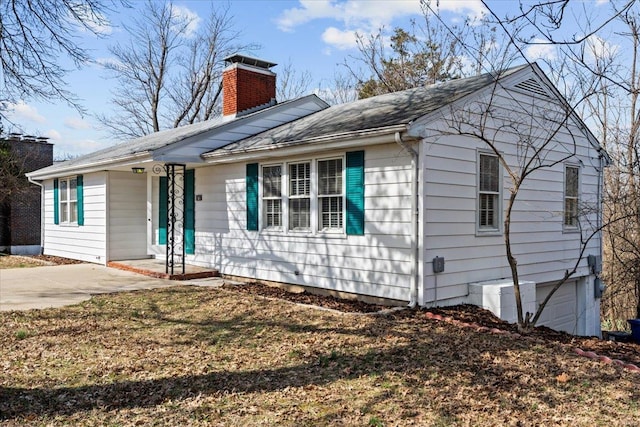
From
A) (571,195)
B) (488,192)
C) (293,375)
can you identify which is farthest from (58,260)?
(571,195)

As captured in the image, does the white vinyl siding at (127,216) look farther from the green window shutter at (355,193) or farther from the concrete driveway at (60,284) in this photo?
the green window shutter at (355,193)

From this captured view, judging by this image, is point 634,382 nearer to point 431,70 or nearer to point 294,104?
point 294,104

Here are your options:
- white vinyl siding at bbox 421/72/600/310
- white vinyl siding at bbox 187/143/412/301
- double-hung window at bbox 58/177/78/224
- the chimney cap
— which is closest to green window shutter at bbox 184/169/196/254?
white vinyl siding at bbox 187/143/412/301

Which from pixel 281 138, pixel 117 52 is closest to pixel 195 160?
pixel 281 138

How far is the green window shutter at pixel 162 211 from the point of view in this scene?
41.8 ft

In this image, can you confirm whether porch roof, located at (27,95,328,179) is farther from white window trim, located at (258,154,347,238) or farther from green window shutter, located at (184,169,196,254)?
white window trim, located at (258,154,347,238)

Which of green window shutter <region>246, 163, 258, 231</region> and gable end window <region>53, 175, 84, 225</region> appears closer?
green window shutter <region>246, 163, 258, 231</region>

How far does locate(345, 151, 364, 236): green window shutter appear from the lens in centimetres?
793

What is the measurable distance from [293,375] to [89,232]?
420 inches

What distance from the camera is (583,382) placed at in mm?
4535

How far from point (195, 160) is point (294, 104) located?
2830 mm

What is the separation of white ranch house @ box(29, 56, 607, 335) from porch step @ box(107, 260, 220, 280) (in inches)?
11.3

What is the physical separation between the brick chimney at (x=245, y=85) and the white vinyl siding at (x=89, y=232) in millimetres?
3699

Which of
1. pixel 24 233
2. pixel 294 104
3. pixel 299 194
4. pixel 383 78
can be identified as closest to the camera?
pixel 299 194
